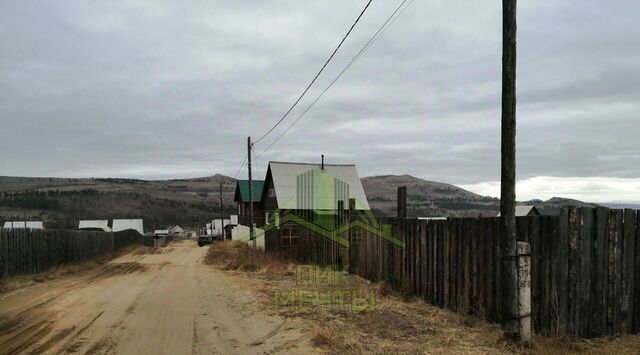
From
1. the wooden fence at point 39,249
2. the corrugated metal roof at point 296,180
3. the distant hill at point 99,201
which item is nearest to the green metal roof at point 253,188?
the corrugated metal roof at point 296,180

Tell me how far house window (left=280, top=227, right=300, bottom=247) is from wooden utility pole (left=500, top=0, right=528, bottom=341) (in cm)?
1736

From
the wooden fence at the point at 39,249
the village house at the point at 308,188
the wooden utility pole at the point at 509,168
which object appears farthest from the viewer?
the village house at the point at 308,188

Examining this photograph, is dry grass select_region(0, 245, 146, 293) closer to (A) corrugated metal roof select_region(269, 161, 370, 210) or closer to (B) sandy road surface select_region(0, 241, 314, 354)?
(B) sandy road surface select_region(0, 241, 314, 354)

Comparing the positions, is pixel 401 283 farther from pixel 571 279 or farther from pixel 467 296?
pixel 571 279

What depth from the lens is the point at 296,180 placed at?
43562mm

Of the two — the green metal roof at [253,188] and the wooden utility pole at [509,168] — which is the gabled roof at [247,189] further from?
the wooden utility pole at [509,168]

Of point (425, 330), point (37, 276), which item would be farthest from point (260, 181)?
point (425, 330)

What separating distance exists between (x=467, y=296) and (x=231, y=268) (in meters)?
13.9

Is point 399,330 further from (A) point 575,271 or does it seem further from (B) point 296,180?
(B) point 296,180

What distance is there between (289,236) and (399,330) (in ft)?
53.2

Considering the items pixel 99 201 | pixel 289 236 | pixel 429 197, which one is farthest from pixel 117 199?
pixel 289 236

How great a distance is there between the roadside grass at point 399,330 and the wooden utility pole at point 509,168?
0.52m

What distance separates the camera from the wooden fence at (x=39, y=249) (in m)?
17.9

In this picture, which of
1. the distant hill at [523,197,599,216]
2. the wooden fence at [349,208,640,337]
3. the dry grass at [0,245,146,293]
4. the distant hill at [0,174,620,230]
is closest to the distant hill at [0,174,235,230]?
the distant hill at [0,174,620,230]
